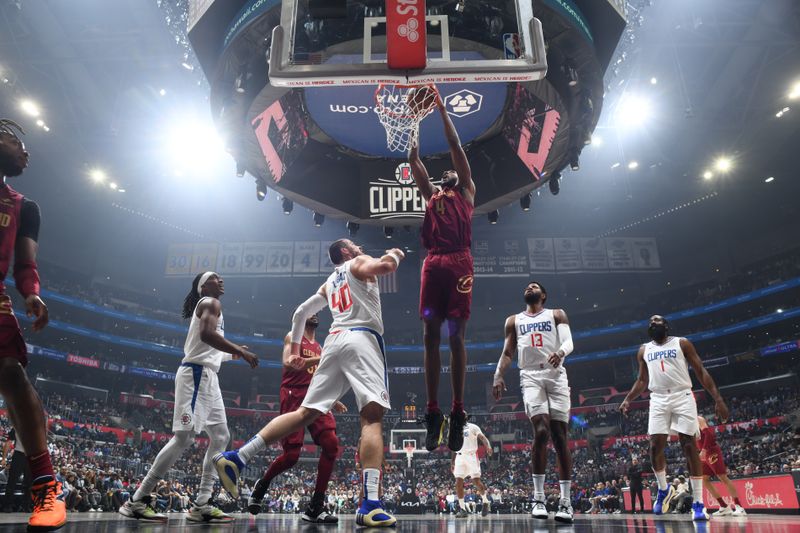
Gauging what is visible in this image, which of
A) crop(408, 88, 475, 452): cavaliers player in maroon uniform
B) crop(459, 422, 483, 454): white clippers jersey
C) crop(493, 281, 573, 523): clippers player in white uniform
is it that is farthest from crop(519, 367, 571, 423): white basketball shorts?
crop(459, 422, 483, 454): white clippers jersey

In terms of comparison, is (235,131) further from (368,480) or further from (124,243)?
(124,243)

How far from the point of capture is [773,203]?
2842 centimetres

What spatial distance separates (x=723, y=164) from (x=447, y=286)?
2717 cm

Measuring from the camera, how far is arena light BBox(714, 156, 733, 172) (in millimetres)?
25666

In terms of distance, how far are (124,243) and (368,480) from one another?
3493 cm

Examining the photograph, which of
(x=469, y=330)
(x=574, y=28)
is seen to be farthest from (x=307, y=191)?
(x=469, y=330)

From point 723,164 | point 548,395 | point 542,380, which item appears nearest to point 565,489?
point 548,395

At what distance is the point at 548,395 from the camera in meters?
5.75

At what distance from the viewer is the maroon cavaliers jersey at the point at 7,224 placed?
3.21 metres

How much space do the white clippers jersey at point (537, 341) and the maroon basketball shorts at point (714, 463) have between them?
5.48m

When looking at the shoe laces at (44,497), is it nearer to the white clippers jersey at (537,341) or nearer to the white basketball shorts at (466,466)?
the white clippers jersey at (537,341)

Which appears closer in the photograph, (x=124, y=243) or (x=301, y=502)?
(x=301, y=502)

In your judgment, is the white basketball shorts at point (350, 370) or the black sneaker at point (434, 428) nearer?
the white basketball shorts at point (350, 370)

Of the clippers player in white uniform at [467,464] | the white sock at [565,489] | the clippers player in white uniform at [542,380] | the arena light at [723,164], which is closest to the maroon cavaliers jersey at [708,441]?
the clippers player in white uniform at [467,464]
